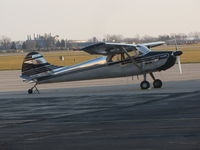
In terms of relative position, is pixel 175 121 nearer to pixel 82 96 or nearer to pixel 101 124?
pixel 101 124

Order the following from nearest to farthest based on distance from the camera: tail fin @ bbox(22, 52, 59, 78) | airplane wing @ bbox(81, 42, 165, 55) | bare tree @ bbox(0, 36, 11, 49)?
1. airplane wing @ bbox(81, 42, 165, 55)
2. tail fin @ bbox(22, 52, 59, 78)
3. bare tree @ bbox(0, 36, 11, 49)

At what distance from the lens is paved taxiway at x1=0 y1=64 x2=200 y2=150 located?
8.59 metres

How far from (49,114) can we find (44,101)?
3956mm

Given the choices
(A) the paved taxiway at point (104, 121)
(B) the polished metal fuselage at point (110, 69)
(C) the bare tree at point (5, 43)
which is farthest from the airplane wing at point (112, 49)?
(C) the bare tree at point (5, 43)

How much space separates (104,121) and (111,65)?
913 cm

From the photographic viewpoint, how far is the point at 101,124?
10914 millimetres

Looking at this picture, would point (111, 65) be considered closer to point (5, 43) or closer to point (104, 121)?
point (104, 121)

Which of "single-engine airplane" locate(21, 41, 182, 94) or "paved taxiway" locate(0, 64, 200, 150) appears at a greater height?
"single-engine airplane" locate(21, 41, 182, 94)

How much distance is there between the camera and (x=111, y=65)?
66.8ft

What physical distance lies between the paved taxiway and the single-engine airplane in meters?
1.71

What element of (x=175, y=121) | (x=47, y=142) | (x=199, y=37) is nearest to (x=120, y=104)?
(x=175, y=121)

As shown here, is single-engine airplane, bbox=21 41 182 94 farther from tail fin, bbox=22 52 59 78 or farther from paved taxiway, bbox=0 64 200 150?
paved taxiway, bbox=0 64 200 150

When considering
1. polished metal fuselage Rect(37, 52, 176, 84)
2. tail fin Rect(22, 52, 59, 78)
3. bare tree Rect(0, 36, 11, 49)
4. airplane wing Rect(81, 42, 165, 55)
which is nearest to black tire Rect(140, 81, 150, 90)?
polished metal fuselage Rect(37, 52, 176, 84)

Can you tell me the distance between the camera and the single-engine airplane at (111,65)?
19.8m
